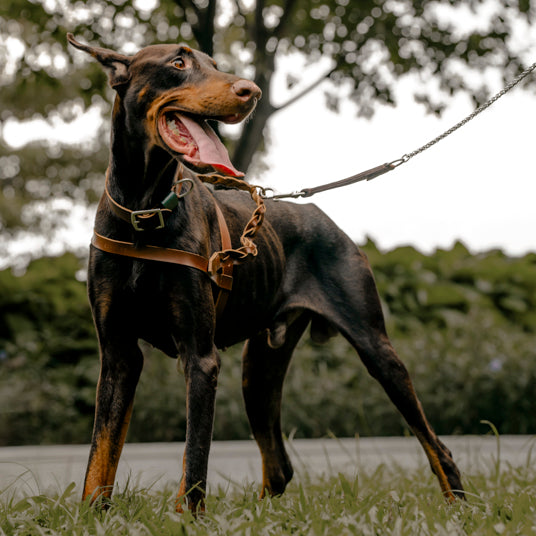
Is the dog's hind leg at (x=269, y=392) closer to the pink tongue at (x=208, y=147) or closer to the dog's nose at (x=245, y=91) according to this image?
the pink tongue at (x=208, y=147)

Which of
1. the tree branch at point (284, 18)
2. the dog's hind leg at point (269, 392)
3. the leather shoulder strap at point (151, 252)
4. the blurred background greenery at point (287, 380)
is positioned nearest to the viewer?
the leather shoulder strap at point (151, 252)

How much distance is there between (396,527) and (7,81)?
1186 centimetres

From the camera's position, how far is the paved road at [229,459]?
4.23m

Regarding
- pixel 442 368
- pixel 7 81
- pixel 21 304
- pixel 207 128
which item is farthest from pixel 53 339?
pixel 7 81

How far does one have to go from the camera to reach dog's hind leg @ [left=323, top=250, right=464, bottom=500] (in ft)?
11.1

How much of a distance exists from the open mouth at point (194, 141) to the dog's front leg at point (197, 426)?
30.2 inches

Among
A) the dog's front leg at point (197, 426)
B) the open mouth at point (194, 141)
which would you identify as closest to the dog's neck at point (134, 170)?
the open mouth at point (194, 141)

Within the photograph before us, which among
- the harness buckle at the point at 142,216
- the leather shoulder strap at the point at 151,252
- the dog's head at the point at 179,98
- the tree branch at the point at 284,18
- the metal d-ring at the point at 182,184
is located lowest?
the leather shoulder strap at the point at 151,252

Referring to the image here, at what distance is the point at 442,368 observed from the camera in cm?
636

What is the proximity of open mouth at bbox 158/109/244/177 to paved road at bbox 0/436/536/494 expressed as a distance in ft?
7.15

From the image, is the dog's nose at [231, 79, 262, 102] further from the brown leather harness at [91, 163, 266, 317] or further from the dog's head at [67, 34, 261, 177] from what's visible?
the brown leather harness at [91, 163, 266, 317]

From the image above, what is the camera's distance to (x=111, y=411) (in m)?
2.83

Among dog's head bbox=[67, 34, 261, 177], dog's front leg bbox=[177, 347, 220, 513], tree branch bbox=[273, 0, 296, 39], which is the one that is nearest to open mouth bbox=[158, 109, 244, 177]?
dog's head bbox=[67, 34, 261, 177]

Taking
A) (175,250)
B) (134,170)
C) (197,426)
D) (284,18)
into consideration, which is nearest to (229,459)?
(197,426)
